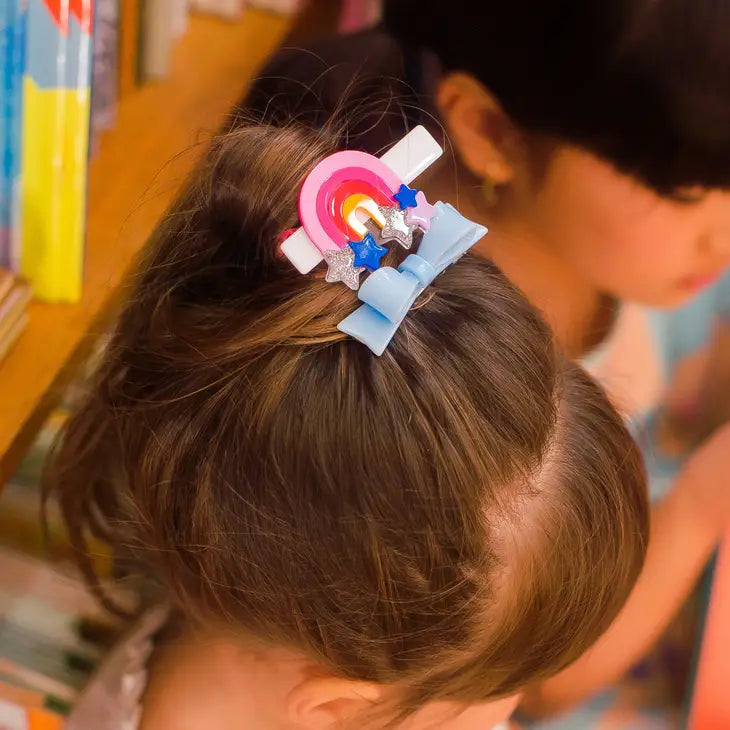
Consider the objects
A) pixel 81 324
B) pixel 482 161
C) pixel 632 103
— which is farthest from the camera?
pixel 482 161

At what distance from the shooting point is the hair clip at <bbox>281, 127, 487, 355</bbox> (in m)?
0.43

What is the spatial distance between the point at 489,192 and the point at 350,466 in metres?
0.56

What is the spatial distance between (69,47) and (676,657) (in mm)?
980

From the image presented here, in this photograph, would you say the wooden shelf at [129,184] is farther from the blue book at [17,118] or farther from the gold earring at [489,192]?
the gold earring at [489,192]

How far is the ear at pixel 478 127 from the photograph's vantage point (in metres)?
0.83

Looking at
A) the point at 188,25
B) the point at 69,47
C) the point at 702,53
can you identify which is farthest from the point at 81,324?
the point at 702,53

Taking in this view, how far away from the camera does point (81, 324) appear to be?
2.05 feet

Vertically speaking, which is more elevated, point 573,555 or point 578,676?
point 573,555

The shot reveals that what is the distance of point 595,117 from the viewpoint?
770mm

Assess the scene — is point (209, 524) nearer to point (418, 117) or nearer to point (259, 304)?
point (259, 304)

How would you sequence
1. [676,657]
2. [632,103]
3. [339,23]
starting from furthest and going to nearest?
1. [339,23]
2. [676,657]
3. [632,103]

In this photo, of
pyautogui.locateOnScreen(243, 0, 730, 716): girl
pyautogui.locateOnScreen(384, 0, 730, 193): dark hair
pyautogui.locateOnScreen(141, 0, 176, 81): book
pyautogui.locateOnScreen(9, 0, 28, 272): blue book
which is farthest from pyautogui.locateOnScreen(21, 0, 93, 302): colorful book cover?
pyautogui.locateOnScreen(384, 0, 730, 193): dark hair

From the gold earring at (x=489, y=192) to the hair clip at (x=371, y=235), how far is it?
A: 451 mm

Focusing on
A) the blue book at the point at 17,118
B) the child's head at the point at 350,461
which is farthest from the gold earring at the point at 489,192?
the blue book at the point at 17,118
